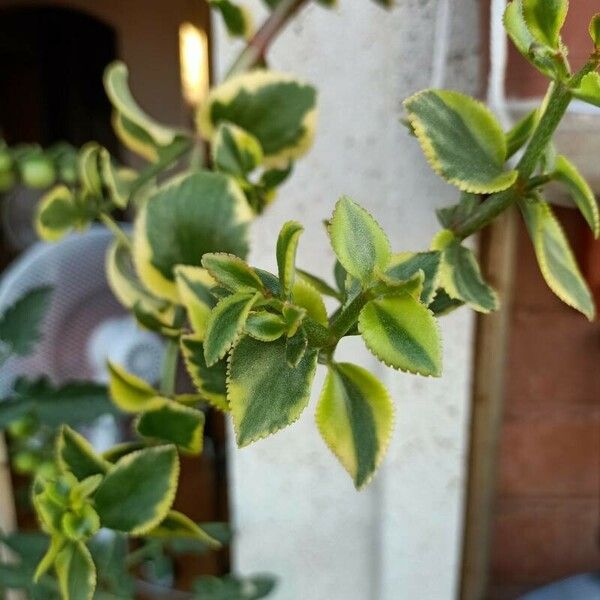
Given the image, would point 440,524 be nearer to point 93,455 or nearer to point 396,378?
point 396,378

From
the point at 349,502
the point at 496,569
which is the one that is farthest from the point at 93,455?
the point at 496,569

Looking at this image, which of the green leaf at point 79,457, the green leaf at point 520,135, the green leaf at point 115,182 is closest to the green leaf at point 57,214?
the green leaf at point 115,182

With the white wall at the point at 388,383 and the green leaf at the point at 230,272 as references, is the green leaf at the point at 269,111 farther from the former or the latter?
the green leaf at the point at 230,272

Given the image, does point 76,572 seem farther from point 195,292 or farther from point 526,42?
point 526,42

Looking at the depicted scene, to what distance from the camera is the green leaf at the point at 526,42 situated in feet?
0.70

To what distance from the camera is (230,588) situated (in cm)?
53

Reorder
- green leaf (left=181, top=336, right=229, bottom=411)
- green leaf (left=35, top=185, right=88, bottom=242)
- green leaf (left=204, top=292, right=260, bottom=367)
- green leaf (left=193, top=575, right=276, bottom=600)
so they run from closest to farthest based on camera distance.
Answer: green leaf (left=204, top=292, right=260, bottom=367) < green leaf (left=181, top=336, right=229, bottom=411) < green leaf (left=35, top=185, right=88, bottom=242) < green leaf (left=193, top=575, right=276, bottom=600)

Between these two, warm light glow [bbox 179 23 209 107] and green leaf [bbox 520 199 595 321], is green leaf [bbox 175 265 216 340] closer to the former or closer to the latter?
green leaf [bbox 520 199 595 321]

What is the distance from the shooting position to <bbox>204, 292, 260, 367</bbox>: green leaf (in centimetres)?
19

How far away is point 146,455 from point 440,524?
31 cm

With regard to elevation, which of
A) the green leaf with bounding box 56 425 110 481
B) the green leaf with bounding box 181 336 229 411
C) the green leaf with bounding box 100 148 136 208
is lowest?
the green leaf with bounding box 56 425 110 481

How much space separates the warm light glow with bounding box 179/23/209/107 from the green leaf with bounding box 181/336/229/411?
0.97 feet

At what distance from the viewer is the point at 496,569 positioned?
2.03 ft

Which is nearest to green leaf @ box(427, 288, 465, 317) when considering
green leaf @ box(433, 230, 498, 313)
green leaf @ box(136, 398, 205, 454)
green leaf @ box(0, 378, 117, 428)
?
green leaf @ box(433, 230, 498, 313)
